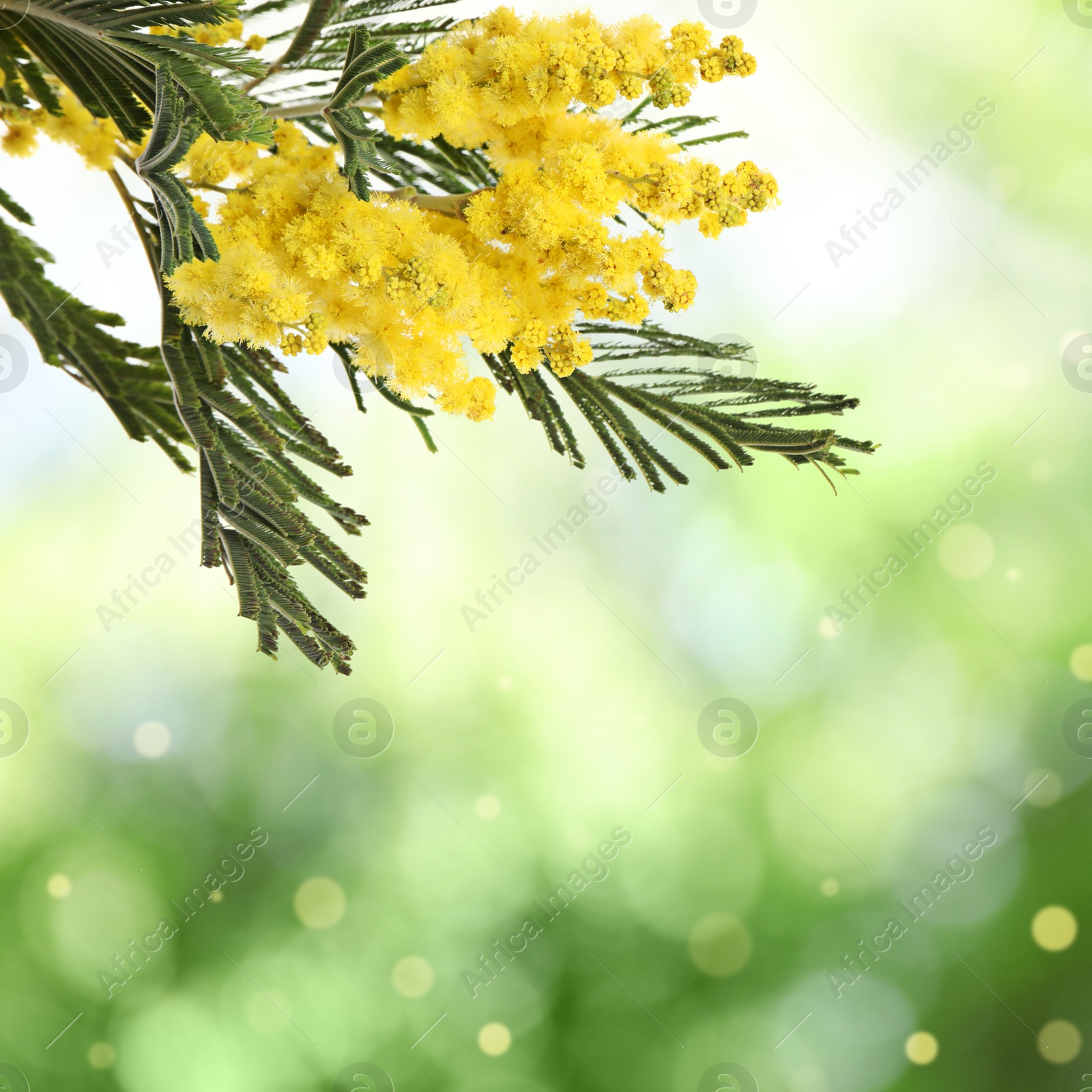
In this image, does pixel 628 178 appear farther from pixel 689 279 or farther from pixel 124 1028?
pixel 124 1028

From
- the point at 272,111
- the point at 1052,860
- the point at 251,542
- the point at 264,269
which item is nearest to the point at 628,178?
the point at 264,269

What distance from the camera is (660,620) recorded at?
121 inches

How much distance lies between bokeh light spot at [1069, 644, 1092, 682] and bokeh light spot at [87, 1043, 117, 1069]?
3.73 m

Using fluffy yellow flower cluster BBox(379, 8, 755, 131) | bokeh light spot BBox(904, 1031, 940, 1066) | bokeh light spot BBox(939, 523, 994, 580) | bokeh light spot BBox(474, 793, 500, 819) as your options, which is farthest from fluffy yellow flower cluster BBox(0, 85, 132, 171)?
bokeh light spot BBox(904, 1031, 940, 1066)

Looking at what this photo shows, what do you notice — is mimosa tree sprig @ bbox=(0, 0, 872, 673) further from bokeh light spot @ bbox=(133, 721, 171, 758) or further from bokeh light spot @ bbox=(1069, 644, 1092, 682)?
bokeh light spot @ bbox=(1069, 644, 1092, 682)

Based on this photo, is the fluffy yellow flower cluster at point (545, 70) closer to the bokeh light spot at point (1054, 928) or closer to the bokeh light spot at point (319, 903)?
the bokeh light spot at point (319, 903)

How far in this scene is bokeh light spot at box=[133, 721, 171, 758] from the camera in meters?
2.88

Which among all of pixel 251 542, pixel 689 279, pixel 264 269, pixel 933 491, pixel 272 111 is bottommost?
pixel 933 491

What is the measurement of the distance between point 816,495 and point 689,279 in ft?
8.21

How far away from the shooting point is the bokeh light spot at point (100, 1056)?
280 cm

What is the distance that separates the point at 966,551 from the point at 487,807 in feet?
6.67

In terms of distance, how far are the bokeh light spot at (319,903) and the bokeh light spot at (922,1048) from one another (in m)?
2.11

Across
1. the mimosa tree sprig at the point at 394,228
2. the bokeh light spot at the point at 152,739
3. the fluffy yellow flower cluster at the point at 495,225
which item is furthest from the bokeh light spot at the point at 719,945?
the fluffy yellow flower cluster at the point at 495,225

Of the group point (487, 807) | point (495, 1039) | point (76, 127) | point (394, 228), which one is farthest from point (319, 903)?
point (394, 228)
